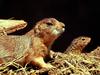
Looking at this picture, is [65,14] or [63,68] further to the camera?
[65,14]

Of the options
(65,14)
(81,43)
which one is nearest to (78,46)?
(81,43)

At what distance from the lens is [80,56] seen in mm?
3605

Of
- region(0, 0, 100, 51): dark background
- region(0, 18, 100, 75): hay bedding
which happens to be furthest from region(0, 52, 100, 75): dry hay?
region(0, 0, 100, 51): dark background

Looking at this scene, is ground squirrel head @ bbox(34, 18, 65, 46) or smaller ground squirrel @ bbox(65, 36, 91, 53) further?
smaller ground squirrel @ bbox(65, 36, 91, 53)

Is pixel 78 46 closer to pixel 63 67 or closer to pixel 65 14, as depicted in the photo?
pixel 63 67

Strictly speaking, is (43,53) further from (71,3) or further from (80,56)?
(71,3)

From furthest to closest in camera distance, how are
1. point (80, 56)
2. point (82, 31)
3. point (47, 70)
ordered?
point (82, 31) → point (80, 56) → point (47, 70)

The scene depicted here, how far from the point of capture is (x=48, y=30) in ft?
10.9

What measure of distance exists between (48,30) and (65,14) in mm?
3142

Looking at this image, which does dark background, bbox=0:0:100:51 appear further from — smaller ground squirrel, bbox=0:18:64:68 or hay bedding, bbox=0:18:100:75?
smaller ground squirrel, bbox=0:18:64:68

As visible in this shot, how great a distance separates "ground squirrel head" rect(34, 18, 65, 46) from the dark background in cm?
284

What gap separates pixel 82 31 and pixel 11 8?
34.7 inches

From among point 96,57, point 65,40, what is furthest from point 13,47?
point 65,40

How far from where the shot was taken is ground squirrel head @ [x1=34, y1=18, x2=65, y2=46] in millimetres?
3318
